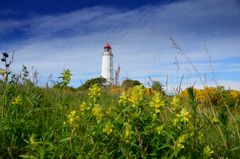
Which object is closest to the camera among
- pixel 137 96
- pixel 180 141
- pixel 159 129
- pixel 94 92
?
pixel 180 141

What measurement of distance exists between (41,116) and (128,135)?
2.13 meters

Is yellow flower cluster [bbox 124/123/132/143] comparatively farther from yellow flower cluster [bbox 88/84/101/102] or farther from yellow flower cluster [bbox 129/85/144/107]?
yellow flower cluster [bbox 88/84/101/102]

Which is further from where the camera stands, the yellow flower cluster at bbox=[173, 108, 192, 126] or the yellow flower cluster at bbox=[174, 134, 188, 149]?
the yellow flower cluster at bbox=[173, 108, 192, 126]

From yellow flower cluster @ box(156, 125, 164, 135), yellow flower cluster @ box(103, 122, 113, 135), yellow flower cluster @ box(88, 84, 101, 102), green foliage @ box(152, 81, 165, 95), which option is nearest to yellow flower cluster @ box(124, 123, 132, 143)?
yellow flower cluster @ box(103, 122, 113, 135)

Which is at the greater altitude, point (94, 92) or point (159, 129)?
point (94, 92)

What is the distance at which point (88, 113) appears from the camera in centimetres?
338

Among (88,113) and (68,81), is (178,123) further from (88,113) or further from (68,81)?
(68,81)

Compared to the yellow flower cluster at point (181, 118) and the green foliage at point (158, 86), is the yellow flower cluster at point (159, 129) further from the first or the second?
the green foliage at point (158, 86)

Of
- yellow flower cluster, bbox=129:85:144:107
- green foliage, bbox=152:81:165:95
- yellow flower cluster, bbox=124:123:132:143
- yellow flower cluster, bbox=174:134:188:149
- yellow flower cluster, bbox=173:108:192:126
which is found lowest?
yellow flower cluster, bbox=174:134:188:149

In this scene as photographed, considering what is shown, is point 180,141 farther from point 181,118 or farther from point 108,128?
point 108,128

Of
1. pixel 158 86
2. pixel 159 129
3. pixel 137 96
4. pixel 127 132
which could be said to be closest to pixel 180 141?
pixel 159 129

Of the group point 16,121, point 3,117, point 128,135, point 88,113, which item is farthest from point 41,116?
point 128,135

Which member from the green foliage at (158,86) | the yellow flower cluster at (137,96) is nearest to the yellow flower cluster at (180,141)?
the yellow flower cluster at (137,96)

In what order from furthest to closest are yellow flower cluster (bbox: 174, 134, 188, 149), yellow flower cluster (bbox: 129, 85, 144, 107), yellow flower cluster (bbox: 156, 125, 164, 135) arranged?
yellow flower cluster (bbox: 129, 85, 144, 107)
yellow flower cluster (bbox: 156, 125, 164, 135)
yellow flower cluster (bbox: 174, 134, 188, 149)
